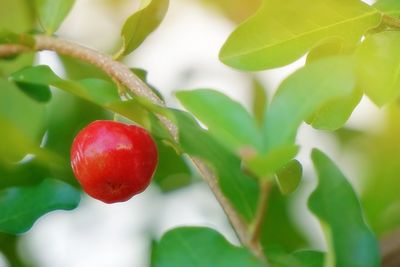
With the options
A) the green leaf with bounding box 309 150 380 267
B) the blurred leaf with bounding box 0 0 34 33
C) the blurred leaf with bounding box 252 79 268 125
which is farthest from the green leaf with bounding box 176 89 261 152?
the blurred leaf with bounding box 252 79 268 125

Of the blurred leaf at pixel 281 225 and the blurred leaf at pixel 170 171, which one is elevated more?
the blurred leaf at pixel 170 171

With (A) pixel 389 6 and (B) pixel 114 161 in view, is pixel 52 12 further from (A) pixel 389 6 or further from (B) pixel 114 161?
(A) pixel 389 6

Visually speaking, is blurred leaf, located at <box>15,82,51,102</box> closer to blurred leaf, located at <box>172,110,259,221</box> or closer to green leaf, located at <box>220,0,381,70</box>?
green leaf, located at <box>220,0,381,70</box>

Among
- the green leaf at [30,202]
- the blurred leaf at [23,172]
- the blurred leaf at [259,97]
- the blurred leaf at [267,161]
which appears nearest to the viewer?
the blurred leaf at [267,161]

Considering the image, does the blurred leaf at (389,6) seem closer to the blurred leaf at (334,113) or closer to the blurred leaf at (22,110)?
the blurred leaf at (334,113)

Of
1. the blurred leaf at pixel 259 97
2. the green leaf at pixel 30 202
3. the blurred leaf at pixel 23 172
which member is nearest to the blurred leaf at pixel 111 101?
the green leaf at pixel 30 202

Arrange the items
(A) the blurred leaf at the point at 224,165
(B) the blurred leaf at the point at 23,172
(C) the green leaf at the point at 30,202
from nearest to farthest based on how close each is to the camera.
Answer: (A) the blurred leaf at the point at 224,165
(C) the green leaf at the point at 30,202
(B) the blurred leaf at the point at 23,172

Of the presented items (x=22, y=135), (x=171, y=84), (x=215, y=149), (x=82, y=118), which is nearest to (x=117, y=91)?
(x=215, y=149)
